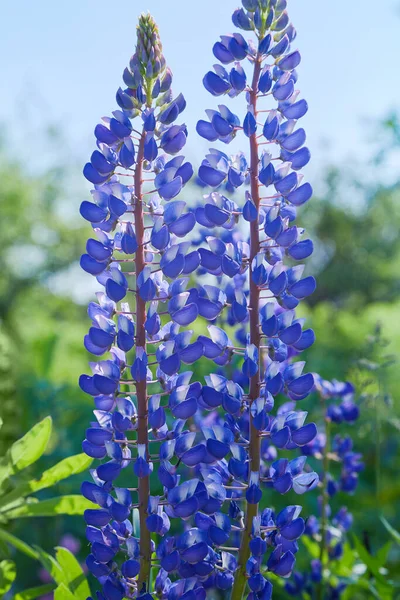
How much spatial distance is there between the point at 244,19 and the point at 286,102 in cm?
16

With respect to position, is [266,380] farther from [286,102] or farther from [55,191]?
[55,191]

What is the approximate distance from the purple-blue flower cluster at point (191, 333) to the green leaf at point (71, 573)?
0.09m

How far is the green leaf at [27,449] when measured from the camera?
4.17ft

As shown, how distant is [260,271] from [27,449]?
558 millimetres

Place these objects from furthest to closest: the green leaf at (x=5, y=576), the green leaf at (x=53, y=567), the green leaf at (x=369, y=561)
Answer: the green leaf at (x=369, y=561) → the green leaf at (x=5, y=576) → the green leaf at (x=53, y=567)

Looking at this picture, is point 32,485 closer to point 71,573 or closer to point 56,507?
point 56,507

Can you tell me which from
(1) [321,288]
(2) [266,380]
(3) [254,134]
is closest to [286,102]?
(3) [254,134]

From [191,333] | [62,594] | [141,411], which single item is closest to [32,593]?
[62,594]

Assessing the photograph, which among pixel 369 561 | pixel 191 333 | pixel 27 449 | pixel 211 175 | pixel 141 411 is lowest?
pixel 369 561

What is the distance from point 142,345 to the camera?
1.05 meters

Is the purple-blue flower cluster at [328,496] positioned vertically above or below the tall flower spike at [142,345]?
below

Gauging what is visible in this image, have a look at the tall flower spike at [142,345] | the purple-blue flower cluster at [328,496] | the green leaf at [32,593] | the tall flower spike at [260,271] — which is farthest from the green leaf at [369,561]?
the green leaf at [32,593]

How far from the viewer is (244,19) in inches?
45.2

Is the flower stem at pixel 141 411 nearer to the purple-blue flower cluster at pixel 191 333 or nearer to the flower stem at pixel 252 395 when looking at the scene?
the purple-blue flower cluster at pixel 191 333
